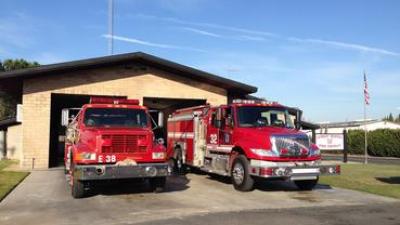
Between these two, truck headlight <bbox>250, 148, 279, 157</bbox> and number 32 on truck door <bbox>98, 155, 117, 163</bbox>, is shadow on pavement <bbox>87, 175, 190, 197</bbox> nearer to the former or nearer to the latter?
number 32 on truck door <bbox>98, 155, 117, 163</bbox>

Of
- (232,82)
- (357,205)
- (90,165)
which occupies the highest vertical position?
(232,82)

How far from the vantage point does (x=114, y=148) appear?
13.4 m

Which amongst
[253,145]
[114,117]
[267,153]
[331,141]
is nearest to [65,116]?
[114,117]

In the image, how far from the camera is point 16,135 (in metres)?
35.7

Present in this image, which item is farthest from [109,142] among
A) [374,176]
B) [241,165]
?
[374,176]

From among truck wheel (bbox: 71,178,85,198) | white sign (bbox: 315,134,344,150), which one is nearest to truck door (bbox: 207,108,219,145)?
truck wheel (bbox: 71,178,85,198)

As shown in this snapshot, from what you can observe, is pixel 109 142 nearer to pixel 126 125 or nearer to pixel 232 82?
pixel 126 125

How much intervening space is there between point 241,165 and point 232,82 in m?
10.6

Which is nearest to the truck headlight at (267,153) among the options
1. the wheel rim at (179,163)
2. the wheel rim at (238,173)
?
the wheel rim at (238,173)

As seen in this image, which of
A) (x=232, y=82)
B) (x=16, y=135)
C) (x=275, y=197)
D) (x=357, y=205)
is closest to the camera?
(x=357, y=205)

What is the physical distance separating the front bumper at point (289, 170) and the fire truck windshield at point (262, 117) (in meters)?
1.55

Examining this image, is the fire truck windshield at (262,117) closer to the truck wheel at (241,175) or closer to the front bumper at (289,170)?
the truck wheel at (241,175)

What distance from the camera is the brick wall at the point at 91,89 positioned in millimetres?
23281

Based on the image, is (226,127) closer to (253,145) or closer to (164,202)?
(253,145)
